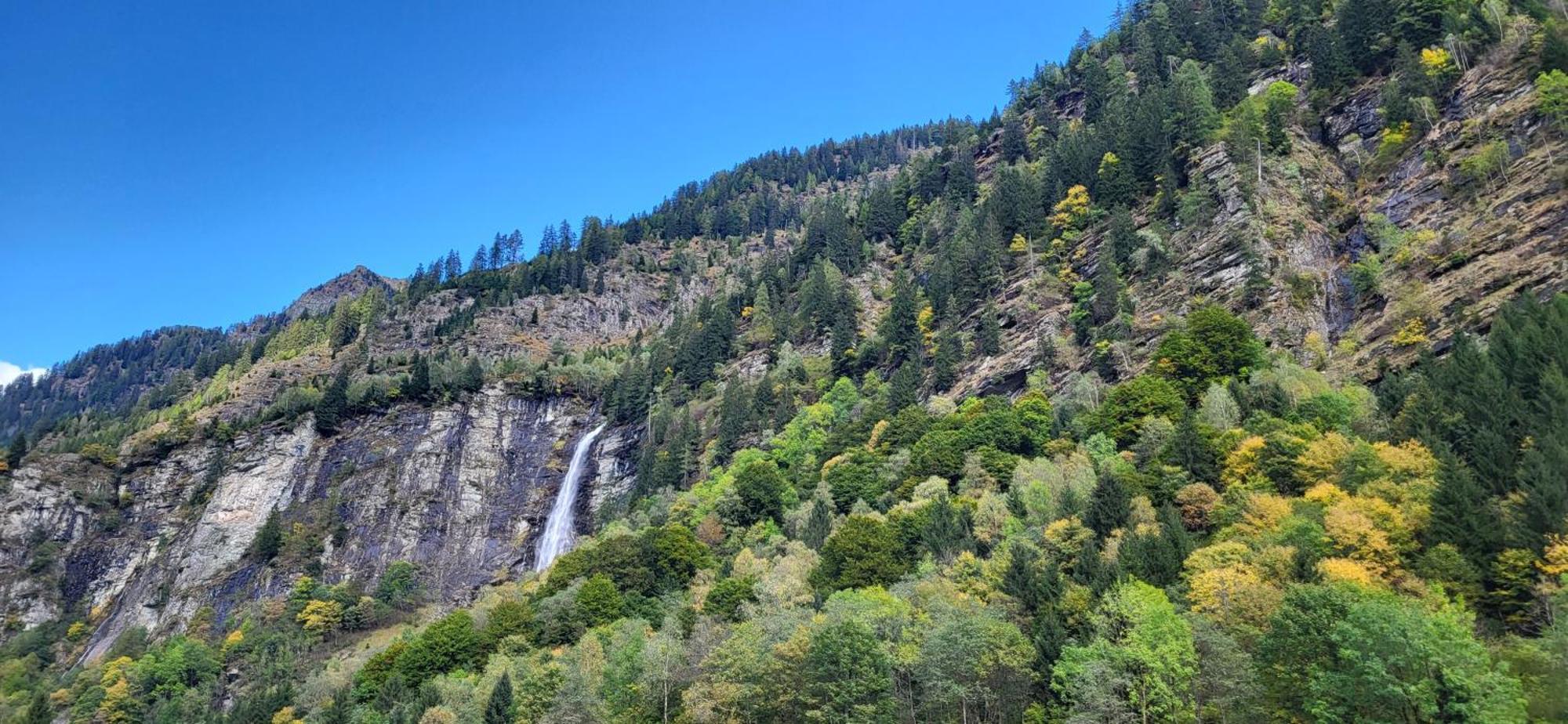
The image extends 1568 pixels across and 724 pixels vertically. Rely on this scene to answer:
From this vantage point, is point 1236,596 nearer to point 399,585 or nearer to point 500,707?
point 500,707

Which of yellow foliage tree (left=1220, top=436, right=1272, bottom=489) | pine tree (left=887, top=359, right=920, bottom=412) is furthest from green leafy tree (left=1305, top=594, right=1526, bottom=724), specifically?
pine tree (left=887, top=359, right=920, bottom=412)

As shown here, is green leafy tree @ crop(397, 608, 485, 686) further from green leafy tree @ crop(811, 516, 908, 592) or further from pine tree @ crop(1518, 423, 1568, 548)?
pine tree @ crop(1518, 423, 1568, 548)

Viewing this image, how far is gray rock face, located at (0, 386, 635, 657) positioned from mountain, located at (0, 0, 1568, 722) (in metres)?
0.59

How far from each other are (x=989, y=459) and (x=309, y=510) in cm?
10092

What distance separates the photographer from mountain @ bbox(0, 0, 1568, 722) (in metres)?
44.3

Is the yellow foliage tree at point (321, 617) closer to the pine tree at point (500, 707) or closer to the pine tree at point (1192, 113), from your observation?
the pine tree at point (500, 707)

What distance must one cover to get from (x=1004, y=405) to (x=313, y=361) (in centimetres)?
13899

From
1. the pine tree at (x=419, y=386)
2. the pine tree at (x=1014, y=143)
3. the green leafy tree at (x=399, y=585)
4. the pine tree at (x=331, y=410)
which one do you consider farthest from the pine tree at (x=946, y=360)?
the pine tree at (x=331, y=410)

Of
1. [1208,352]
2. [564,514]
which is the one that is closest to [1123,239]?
[1208,352]

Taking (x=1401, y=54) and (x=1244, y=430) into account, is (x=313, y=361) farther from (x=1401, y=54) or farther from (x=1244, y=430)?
(x=1401, y=54)

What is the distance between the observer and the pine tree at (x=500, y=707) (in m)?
60.9

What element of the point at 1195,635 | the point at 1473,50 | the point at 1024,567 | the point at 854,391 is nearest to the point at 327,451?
the point at 854,391

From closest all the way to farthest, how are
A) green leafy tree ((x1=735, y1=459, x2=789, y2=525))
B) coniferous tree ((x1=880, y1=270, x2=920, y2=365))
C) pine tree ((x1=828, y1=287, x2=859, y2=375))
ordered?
green leafy tree ((x1=735, y1=459, x2=789, y2=525)), coniferous tree ((x1=880, y1=270, x2=920, y2=365)), pine tree ((x1=828, y1=287, x2=859, y2=375))

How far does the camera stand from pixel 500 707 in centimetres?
6156
